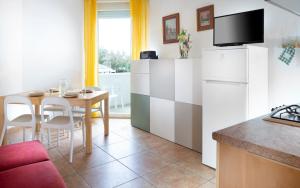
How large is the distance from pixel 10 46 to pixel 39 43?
1.86 ft

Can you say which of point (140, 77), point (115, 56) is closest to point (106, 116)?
point (140, 77)

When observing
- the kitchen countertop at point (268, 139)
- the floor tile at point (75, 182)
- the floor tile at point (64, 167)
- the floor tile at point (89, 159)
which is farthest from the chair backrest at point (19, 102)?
the kitchen countertop at point (268, 139)

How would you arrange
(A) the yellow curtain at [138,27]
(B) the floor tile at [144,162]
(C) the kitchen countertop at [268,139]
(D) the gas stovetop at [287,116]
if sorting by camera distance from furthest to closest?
1. (A) the yellow curtain at [138,27]
2. (B) the floor tile at [144,162]
3. (D) the gas stovetop at [287,116]
4. (C) the kitchen countertop at [268,139]

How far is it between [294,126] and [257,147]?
14.9 inches

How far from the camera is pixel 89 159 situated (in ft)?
9.78

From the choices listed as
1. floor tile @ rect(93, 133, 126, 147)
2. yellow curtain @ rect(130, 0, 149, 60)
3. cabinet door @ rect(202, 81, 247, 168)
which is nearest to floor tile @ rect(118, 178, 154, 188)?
cabinet door @ rect(202, 81, 247, 168)

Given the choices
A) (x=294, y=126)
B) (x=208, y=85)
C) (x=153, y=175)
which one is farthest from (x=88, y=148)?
(x=294, y=126)

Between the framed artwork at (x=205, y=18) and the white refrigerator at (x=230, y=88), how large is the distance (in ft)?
3.28

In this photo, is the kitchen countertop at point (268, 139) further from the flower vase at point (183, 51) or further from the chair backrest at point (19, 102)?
the chair backrest at point (19, 102)

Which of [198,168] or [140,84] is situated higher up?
[140,84]

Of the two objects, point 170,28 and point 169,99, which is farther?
point 170,28

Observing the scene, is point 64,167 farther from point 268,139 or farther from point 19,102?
point 268,139

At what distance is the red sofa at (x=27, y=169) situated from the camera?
153 cm

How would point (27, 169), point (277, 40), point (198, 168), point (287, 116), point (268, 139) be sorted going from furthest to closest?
1. point (198, 168)
2. point (277, 40)
3. point (27, 169)
4. point (287, 116)
5. point (268, 139)
